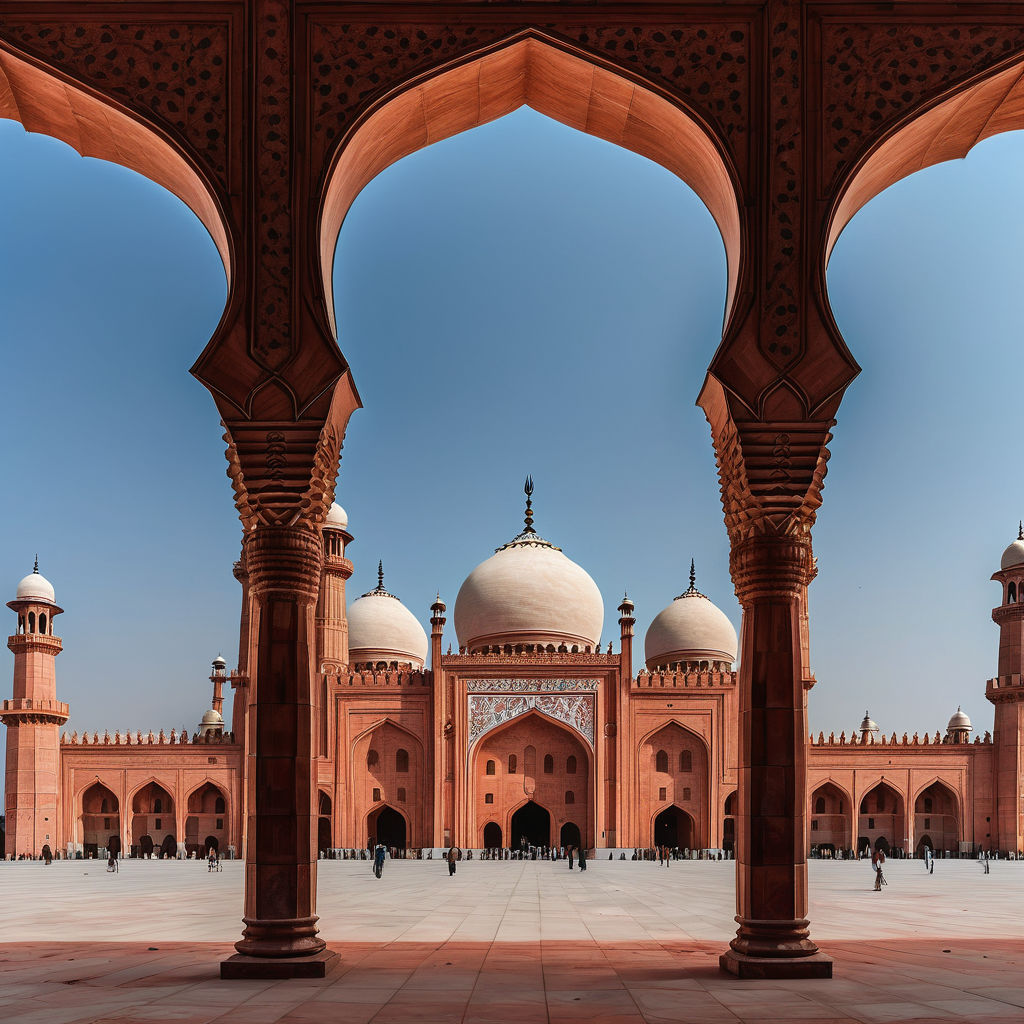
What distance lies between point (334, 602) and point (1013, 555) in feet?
64.9

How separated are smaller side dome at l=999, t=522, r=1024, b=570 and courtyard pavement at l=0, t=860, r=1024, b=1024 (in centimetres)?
2129

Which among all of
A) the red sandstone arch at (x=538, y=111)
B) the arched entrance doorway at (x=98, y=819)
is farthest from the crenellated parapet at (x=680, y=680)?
the red sandstone arch at (x=538, y=111)

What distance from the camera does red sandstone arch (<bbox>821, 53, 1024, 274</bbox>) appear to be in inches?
247

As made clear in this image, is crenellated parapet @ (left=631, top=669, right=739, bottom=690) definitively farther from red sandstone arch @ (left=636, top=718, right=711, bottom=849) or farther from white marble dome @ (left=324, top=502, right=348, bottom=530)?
white marble dome @ (left=324, top=502, right=348, bottom=530)

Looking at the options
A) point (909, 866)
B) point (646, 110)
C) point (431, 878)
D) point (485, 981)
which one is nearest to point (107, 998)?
point (485, 981)

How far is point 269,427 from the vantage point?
6152 millimetres

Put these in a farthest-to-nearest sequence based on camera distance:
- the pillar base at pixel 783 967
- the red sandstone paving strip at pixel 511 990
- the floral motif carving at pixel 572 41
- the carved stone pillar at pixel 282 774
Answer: the floral motif carving at pixel 572 41, the carved stone pillar at pixel 282 774, the pillar base at pixel 783 967, the red sandstone paving strip at pixel 511 990

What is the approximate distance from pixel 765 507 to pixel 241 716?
2965cm

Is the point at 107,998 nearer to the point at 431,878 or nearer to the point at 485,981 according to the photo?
the point at 485,981

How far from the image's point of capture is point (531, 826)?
31859 millimetres

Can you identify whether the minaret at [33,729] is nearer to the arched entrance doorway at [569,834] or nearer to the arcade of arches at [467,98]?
the arched entrance doorway at [569,834]

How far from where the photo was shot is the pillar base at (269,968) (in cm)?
567

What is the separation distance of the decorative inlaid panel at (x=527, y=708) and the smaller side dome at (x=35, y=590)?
12.4 m

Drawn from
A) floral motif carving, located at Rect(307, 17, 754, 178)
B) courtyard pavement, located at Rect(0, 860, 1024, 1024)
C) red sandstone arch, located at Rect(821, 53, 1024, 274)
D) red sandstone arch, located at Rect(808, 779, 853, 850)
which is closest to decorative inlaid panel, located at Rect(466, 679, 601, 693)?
red sandstone arch, located at Rect(808, 779, 853, 850)
